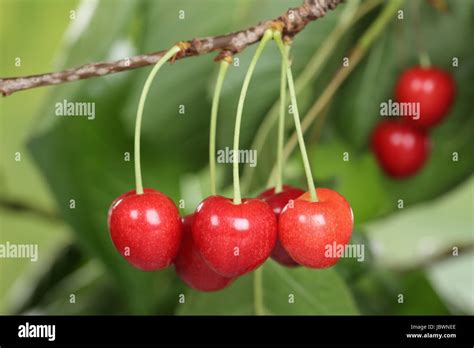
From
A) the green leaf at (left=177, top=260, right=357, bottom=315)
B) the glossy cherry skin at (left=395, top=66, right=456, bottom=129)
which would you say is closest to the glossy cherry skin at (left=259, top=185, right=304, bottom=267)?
the green leaf at (left=177, top=260, right=357, bottom=315)

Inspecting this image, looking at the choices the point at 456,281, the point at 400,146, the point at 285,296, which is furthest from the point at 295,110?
the point at 456,281

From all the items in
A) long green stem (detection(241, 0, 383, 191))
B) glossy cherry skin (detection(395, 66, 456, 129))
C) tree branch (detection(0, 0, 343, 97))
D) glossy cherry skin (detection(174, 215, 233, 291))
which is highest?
long green stem (detection(241, 0, 383, 191))

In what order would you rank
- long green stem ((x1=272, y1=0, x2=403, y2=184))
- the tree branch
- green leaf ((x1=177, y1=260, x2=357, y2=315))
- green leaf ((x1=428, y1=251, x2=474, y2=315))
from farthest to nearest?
1. green leaf ((x1=428, y1=251, x2=474, y2=315))
2. long green stem ((x1=272, y1=0, x2=403, y2=184))
3. green leaf ((x1=177, y1=260, x2=357, y2=315))
4. the tree branch

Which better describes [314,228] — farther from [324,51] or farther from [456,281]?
[456,281]

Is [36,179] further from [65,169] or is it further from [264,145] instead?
[264,145]

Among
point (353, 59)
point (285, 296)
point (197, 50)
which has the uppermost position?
point (353, 59)

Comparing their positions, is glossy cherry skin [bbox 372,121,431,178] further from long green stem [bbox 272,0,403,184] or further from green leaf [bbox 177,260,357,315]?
green leaf [bbox 177,260,357,315]

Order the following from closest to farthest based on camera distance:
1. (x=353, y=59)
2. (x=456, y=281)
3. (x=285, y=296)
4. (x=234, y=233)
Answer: (x=234, y=233)
(x=285, y=296)
(x=353, y=59)
(x=456, y=281)
